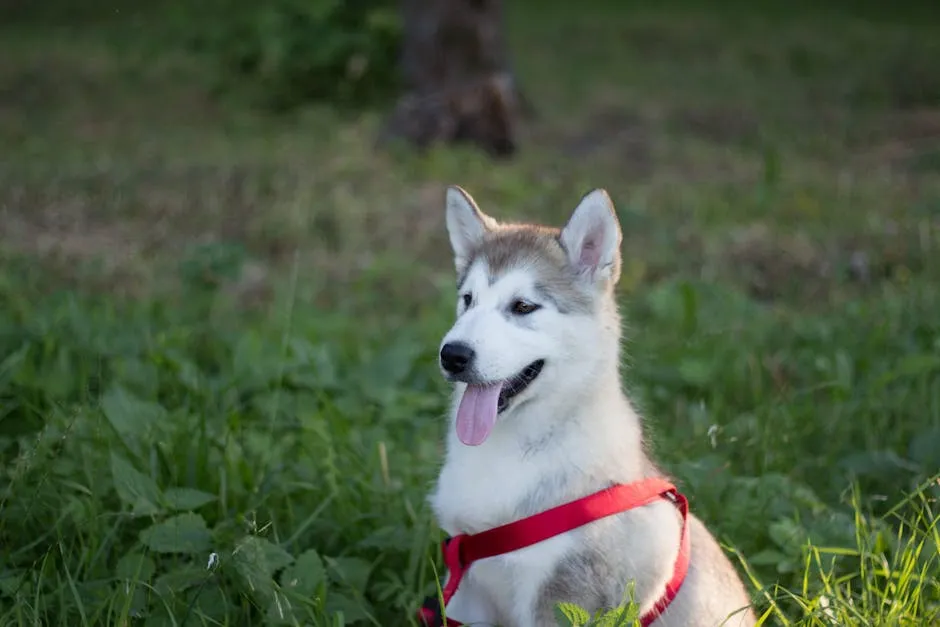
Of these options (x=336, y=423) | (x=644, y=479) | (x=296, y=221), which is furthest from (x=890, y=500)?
(x=296, y=221)

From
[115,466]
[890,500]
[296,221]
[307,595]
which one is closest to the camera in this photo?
[307,595]

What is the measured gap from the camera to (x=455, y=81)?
10008mm

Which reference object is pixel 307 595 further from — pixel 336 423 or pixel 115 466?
pixel 336 423

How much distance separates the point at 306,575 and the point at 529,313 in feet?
3.42

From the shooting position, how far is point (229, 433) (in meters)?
3.84

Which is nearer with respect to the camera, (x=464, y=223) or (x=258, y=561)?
(x=258, y=561)

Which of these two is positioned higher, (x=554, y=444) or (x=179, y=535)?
(x=554, y=444)

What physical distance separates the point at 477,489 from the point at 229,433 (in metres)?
1.26

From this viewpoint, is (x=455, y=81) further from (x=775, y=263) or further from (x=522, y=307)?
(x=522, y=307)

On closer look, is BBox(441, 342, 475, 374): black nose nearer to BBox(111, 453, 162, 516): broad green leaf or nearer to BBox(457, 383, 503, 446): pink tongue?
BBox(457, 383, 503, 446): pink tongue

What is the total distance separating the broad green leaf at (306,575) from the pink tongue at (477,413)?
25.0 inches

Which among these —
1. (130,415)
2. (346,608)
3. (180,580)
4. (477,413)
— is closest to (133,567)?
(180,580)

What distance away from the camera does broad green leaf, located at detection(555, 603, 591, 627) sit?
260cm

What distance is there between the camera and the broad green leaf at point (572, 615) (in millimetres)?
2604
